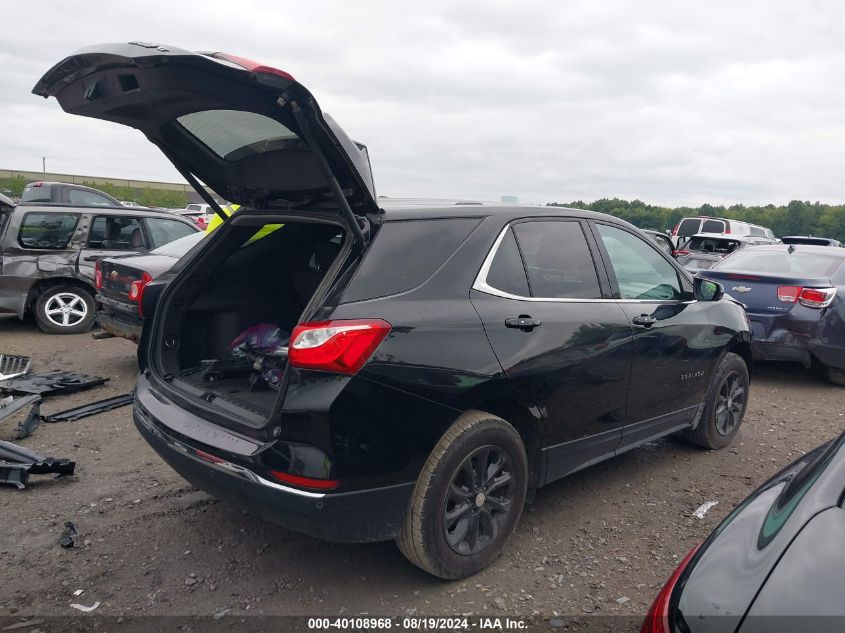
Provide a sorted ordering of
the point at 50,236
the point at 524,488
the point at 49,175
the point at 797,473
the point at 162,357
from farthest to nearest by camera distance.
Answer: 1. the point at 49,175
2. the point at 50,236
3. the point at 162,357
4. the point at 524,488
5. the point at 797,473

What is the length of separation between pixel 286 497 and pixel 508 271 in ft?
4.85

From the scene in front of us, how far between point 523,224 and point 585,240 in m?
0.54

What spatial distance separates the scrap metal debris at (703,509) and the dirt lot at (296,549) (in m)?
0.05

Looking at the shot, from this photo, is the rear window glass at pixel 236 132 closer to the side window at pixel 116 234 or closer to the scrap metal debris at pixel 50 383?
the scrap metal debris at pixel 50 383

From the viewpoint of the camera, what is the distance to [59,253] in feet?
27.0

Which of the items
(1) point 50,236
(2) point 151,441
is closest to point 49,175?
(1) point 50,236

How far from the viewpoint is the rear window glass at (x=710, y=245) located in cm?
1395

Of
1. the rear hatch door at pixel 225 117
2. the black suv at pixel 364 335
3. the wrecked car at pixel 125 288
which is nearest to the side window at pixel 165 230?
the wrecked car at pixel 125 288

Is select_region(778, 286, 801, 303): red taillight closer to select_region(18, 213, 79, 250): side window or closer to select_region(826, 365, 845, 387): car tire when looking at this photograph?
select_region(826, 365, 845, 387): car tire

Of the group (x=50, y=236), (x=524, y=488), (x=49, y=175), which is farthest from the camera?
(x=49, y=175)

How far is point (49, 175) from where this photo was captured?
101438mm

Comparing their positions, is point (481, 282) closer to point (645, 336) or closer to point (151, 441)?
point (645, 336)

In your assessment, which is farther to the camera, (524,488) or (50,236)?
(50,236)

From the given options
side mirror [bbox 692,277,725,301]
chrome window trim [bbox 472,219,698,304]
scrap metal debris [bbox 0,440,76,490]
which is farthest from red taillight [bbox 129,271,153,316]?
side mirror [bbox 692,277,725,301]
